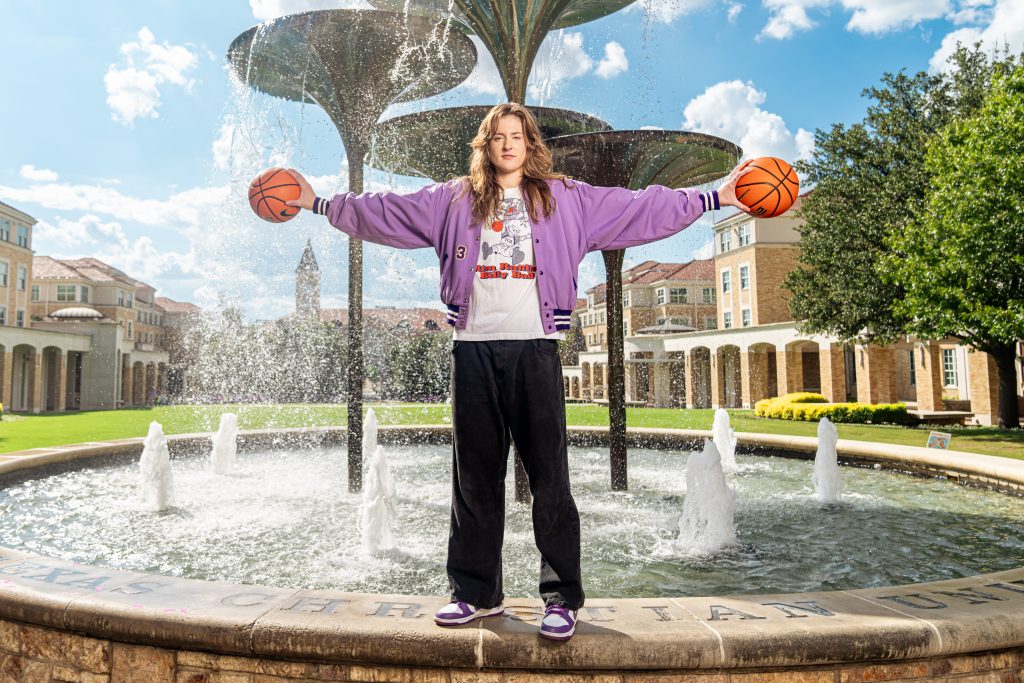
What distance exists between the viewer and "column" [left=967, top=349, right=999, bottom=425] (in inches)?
938

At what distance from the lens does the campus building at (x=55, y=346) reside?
1443 inches

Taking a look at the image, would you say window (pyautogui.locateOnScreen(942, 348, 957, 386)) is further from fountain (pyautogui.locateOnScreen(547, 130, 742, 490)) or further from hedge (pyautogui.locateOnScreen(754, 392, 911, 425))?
fountain (pyautogui.locateOnScreen(547, 130, 742, 490))

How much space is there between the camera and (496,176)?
2865 mm

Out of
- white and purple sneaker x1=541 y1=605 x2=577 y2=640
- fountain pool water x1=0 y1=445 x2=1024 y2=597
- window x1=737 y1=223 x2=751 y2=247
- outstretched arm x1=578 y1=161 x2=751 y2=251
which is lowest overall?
fountain pool water x1=0 y1=445 x2=1024 y2=597

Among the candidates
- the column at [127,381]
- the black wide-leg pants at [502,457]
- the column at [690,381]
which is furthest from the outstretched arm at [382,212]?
the column at [127,381]

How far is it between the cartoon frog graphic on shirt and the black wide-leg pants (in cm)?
37

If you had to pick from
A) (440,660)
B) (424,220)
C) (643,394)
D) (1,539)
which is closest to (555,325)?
(424,220)

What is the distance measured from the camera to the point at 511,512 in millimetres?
6859

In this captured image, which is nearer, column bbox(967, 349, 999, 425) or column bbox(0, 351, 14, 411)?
column bbox(967, 349, 999, 425)

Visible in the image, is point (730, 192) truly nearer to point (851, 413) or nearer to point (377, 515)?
point (377, 515)

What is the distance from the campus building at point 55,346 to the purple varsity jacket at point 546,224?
39004mm

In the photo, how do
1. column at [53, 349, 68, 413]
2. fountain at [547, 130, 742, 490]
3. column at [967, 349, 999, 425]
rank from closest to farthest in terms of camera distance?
1. fountain at [547, 130, 742, 490]
2. column at [967, 349, 999, 425]
3. column at [53, 349, 68, 413]

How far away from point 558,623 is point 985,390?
89.9ft

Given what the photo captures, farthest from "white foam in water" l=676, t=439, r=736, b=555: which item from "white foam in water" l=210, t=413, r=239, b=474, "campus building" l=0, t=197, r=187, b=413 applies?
"campus building" l=0, t=197, r=187, b=413
